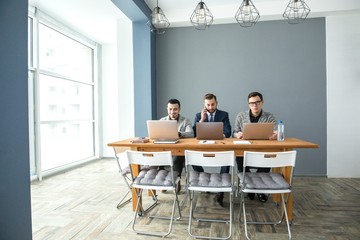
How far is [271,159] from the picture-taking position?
2.21 meters

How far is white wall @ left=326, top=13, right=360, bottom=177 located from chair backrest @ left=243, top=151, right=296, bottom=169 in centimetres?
283

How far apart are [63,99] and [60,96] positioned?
4.5 inches

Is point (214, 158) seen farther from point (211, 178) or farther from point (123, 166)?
point (123, 166)

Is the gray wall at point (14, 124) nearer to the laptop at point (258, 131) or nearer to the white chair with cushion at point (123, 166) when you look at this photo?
the white chair with cushion at point (123, 166)

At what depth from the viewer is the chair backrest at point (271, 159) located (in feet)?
7.23

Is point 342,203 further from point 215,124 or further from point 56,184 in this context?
point 56,184

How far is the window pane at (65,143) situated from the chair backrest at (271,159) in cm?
423

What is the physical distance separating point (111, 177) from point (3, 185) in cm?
304

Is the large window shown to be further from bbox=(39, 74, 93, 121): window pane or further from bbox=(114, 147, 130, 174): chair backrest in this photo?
bbox=(114, 147, 130, 174): chair backrest

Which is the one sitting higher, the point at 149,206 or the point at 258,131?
→ the point at 258,131

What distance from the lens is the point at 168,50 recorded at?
16.1 ft

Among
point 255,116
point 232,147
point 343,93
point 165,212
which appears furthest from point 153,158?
point 343,93

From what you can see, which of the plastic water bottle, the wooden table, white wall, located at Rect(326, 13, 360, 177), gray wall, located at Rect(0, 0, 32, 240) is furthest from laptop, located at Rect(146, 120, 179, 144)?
white wall, located at Rect(326, 13, 360, 177)

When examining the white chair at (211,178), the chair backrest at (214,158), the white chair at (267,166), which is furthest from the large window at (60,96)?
the white chair at (267,166)
